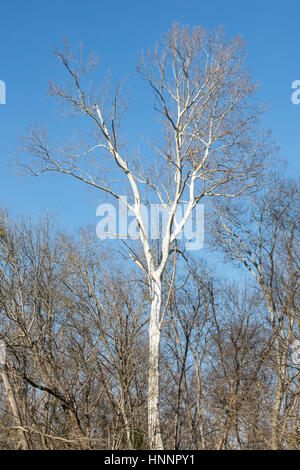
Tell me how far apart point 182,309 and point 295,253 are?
3235mm

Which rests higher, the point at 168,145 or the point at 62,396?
the point at 168,145

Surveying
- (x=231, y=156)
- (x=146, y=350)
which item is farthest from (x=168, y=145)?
(x=146, y=350)

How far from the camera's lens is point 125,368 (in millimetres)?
9219

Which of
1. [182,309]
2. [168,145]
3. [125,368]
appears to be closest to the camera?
[125,368]

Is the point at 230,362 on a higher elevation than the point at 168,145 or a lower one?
lower
